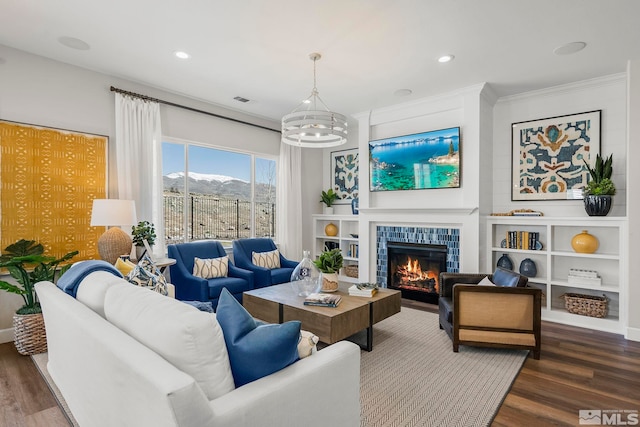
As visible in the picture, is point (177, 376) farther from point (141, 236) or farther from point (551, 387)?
point (141, 236)

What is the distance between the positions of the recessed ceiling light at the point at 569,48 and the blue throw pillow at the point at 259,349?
3.64 meters

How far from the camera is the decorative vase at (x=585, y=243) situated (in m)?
3.83

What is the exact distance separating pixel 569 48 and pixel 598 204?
5.45ft

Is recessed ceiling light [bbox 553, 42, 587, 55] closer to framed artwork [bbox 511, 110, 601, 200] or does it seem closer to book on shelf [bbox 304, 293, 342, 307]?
framed artwork [bbox 511, 110, 601, 200]

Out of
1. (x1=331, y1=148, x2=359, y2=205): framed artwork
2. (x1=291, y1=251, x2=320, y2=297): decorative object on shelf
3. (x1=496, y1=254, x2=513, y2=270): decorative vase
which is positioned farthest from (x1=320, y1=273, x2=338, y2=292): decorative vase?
(x1=331, y1=148, x2=359, y2=205): framed artwork

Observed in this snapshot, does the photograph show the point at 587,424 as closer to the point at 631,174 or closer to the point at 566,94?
the point at 631,174

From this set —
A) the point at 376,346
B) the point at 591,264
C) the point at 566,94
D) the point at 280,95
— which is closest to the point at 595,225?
the point at 591,264

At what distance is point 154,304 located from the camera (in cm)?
145

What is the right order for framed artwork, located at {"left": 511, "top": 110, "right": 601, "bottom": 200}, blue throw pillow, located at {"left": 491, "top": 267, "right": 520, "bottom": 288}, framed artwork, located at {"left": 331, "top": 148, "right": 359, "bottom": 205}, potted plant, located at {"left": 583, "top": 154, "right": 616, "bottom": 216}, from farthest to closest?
framed artwork, located at {"left": 331, "top": 148, "right": 359, "bottom": 205}
framed artwork, located at {"left": 511, "top": 110, "right": 601, "bottom": 200}
potted plant, located at {"left": 583, "top": 154, "right": 616, "bottom": 216}
blue throw pillow, located at {"left": 491, "top": 267, "right": 520, "bottom": 288}

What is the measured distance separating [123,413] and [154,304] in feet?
1.32

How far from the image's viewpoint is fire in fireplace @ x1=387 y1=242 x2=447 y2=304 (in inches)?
189

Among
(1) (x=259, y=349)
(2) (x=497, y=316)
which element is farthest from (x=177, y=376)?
(2) (x=497, y=316)

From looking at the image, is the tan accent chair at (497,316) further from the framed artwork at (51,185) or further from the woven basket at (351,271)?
the framed artwork at (51,185)

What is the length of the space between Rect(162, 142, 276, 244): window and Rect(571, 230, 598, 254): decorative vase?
14.2 feet
